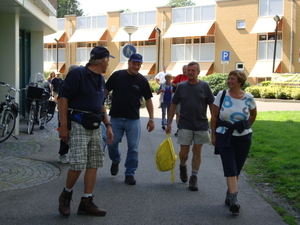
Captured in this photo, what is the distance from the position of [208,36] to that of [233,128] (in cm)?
3764

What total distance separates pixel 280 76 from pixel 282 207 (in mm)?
26903

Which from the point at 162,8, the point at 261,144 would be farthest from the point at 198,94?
the point at 162,8

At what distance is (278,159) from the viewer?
8609 millimetres

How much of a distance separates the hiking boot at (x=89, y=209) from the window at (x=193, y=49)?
37759mm

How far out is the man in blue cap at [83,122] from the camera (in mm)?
4859

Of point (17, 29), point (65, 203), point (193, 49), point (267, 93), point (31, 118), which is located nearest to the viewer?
point (65, 203)

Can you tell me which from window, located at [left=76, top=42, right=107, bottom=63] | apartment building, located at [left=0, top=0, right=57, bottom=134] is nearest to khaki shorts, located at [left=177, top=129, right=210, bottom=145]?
apartment building, located at [left=0, top=0, right=57, bottom=134]

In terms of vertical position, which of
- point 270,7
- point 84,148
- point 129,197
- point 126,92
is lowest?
point 129,197

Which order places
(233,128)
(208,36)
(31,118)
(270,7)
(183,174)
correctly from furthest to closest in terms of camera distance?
(208,36) → (270,7) → (31,118) → (183,174) → (233,128)

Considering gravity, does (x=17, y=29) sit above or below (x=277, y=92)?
above

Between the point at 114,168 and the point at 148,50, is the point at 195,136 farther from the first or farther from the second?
the point at 148,50

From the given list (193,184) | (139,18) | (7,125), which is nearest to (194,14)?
(139,18)

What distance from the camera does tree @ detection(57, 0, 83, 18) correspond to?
89750 millimetres

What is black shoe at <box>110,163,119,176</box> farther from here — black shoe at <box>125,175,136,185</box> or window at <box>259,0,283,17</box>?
window at <box>259,0,283,17</box>
